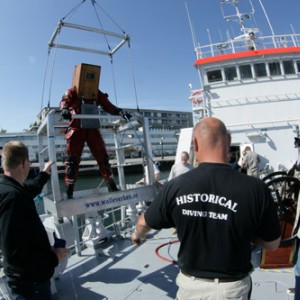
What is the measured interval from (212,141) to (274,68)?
38.3 ft

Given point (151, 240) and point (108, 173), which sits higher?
point (108, 173)

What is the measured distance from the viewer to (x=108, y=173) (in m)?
4.50

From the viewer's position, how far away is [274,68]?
468 inches

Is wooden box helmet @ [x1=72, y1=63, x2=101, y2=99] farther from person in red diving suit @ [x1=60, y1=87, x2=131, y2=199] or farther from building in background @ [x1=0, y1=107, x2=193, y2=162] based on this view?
building in background @ [x1=0, y1=107, x2=193, y2=162]

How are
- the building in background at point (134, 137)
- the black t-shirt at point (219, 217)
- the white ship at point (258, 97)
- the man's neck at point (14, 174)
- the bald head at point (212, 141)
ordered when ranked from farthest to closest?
the white ship at point (258, 97) < the building in background at point (134, 137) < the man's neck at point (14, 174) < the bald head at point (212, 141) < the black t-shirt at point (219, 217)

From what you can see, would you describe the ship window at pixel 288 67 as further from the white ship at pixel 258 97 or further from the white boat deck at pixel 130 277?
the white boat deck at pixel 130 277

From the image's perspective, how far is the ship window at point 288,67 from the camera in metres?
11.9

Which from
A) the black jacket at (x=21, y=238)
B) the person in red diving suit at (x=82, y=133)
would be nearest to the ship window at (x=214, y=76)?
the person in red diving suit at (x=82, y=133)

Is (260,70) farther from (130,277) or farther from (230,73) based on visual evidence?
(130,277)

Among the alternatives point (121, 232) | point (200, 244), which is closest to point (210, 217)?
point (200, 244)

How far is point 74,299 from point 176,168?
301 cm

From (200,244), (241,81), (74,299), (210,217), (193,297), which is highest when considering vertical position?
(241,81)

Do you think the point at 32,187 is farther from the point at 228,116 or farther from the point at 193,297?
the point at 228,116

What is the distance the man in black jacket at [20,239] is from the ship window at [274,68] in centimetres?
1171
